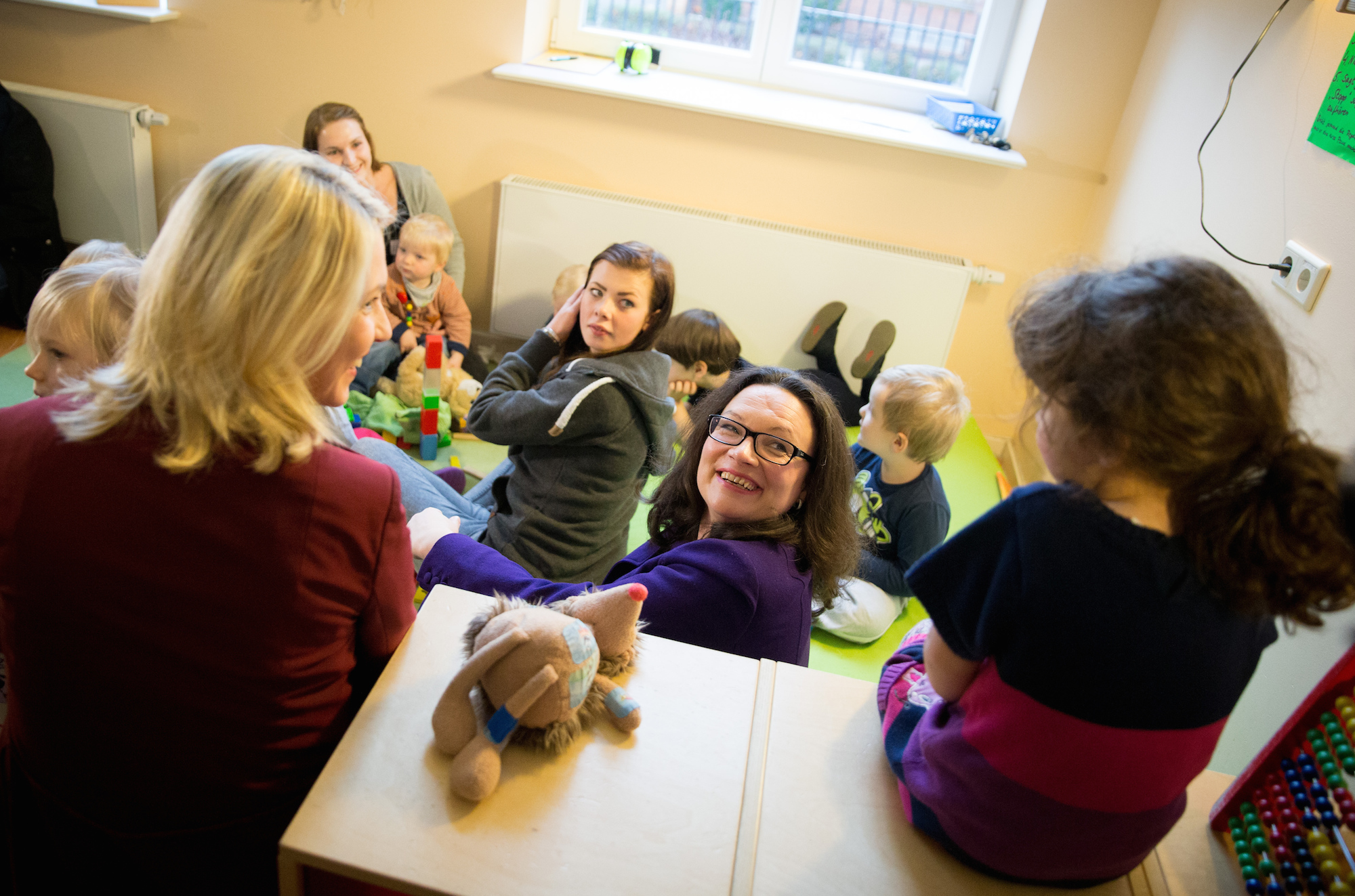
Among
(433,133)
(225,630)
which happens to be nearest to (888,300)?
(433,133)

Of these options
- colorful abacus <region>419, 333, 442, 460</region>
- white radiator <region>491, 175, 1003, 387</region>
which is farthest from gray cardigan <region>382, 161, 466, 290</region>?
colorful abacus <region>419, 333, 442, 460</region>

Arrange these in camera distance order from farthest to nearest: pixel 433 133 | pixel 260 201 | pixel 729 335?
pixel 433 133 < pixel 729 335 < pixel 260 201

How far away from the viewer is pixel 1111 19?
9.82ft

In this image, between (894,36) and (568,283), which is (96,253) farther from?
(894,36)

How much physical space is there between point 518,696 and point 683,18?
3.27m

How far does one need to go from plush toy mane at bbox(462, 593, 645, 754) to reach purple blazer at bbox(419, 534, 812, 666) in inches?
4.8

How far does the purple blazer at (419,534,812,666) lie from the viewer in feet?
4.08

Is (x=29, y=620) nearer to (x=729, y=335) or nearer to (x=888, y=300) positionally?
(x=729, y=335)

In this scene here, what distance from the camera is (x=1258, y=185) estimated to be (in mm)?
2105

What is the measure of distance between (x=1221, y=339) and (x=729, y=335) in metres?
2.17

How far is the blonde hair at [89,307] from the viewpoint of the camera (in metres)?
1.43

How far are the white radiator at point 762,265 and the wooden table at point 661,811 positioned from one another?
94.1 inches

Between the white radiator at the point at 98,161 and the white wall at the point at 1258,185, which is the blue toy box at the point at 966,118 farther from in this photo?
the white radiator at the point at 98,161

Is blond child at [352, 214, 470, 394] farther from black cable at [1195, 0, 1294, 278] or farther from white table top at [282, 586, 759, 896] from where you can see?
black cable at [1195, 0, 1294, 278]
